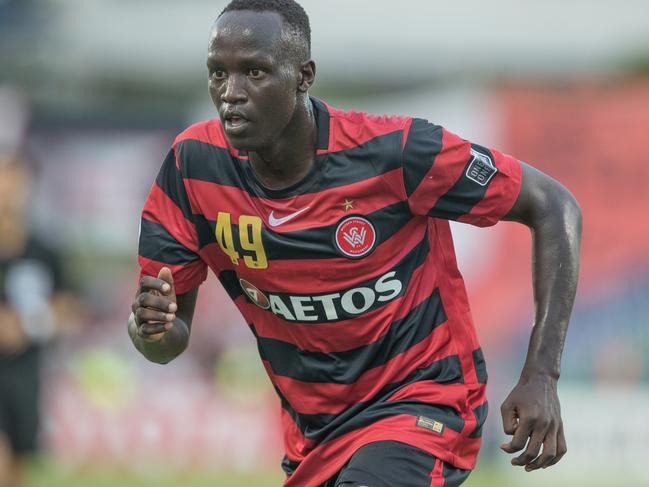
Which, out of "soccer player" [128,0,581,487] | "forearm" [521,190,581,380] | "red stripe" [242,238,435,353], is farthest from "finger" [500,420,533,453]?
"red stripe" [242,238,435,353]

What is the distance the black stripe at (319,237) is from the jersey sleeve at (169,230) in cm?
33

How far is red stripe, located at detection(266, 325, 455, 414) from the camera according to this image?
4797 millimetres

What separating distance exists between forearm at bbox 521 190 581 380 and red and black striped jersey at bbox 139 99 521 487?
0.17 meters

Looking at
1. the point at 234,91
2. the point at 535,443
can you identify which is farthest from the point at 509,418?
the point at 234,91

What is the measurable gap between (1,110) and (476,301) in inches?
194

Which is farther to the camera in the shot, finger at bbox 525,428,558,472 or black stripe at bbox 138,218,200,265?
black stripe at bbox 138,218,200,265

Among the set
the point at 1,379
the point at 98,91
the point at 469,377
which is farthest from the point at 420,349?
the point at 98,91

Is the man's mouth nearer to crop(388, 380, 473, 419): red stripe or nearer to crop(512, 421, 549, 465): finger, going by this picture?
crop(388, 380, 473, 419): red stripe

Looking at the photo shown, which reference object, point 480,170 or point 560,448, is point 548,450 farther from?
point 480,170

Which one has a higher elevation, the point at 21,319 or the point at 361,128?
the point at 361,128

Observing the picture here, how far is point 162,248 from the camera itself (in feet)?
16.2

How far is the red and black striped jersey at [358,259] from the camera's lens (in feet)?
15.5

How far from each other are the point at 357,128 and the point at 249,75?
0.49 metres

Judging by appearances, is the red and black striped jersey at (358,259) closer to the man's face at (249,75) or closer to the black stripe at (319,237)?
the black stripe at (319,237)
